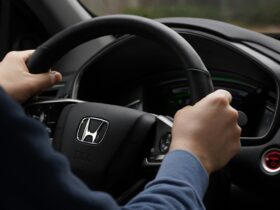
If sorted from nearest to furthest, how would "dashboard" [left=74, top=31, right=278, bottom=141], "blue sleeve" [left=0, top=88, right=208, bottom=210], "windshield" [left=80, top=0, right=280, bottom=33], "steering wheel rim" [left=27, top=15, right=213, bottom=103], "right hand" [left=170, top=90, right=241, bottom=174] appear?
"blue sleeve" [left=0, top=88, right=208, bottom=210], "right hand" [left=170, top=90, right=241, bottom=174], "steering wheel rim" [left=27, top=15, right=213, bottom=103], "dashboard" [left=74, top=31, right=278, bottom=141], "windshield" [left=80, top=0, right=280, bottom=33]

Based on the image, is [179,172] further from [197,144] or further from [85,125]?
[85,125]

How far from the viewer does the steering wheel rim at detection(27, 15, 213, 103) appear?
1.14 m

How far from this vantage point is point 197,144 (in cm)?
102

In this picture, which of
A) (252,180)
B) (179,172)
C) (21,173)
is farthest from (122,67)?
(21,173)

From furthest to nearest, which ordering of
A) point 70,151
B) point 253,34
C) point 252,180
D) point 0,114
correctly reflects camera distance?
point 253,34 → point 252,180 → point 70,151 → point 0,114

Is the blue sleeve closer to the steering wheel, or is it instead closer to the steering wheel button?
the steering wheel

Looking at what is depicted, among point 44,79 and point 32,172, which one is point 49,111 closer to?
point 44,79

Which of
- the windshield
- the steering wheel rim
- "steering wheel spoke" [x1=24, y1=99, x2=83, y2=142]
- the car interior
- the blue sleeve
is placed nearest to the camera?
the blue sleeve

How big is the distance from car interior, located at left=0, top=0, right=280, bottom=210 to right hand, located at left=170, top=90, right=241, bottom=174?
0.08 meters

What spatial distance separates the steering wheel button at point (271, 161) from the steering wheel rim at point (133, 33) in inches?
19.0

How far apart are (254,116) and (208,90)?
1.94 ft

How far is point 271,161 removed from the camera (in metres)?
1.56

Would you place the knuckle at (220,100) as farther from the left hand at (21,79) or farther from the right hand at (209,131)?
the left hand at (21,79)

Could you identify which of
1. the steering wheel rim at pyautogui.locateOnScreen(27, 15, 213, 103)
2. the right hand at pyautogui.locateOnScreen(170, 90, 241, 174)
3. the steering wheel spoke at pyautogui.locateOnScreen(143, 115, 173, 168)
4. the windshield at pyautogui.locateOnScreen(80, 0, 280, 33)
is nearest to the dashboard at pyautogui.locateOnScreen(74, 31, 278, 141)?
the windshield at pyautogui.locateOnScreen(80, 0, 280, 33)
